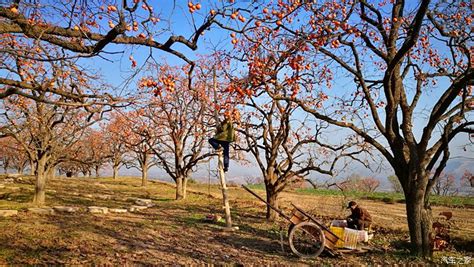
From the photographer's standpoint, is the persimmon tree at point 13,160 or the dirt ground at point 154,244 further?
the persimmon tree at point 13,160

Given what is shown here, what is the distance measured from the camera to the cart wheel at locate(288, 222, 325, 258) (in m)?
8.48

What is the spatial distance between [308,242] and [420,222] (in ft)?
10.3

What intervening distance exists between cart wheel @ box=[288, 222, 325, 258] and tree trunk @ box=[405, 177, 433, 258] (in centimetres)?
254

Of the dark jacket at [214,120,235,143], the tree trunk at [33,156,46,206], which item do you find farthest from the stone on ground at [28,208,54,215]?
the dark jacket at [214,120,235,143]

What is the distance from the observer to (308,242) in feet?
33.0

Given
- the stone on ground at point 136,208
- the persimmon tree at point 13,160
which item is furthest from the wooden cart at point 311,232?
the persimmon tree at point 13,160

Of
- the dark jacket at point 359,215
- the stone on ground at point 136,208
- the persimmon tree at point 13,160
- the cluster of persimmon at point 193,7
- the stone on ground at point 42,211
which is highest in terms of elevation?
the cluster of persimmon at point 193,7

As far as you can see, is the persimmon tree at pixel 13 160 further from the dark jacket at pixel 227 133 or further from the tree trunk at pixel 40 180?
the dark jacket at pixel 227 133

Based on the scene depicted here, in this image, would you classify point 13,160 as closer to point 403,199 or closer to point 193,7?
point 403,199

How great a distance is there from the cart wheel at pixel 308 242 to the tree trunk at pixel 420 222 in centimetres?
254

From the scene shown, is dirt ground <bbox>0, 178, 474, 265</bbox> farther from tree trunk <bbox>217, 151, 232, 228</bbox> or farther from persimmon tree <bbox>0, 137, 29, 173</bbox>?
persimmon tree <bbox>0, 137, 29, 173</bbox>

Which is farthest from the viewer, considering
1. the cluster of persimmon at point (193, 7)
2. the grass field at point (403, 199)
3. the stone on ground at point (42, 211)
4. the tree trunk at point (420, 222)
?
the grass field at point (403, 199)

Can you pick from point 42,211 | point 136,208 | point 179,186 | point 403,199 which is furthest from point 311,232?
point 403,199

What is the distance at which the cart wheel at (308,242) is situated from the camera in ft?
27.8
